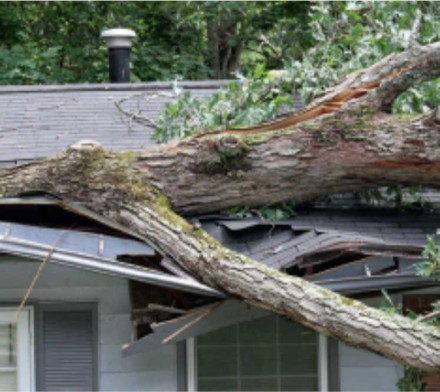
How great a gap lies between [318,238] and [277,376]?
148 centimetres

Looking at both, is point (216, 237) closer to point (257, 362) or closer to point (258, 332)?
point (258, 332)

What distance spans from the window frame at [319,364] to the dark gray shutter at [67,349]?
0.62 metres

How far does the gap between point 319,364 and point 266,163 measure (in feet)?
4.86

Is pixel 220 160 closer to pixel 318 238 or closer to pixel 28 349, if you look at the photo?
pixel 318 238

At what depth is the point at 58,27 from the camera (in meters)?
17.2

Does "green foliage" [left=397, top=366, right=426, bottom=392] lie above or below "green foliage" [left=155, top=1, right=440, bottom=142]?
below

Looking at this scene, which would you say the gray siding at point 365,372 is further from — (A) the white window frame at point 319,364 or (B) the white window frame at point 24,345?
(B) the white window frame at point 24,345

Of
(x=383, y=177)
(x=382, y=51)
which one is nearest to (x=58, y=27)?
(x=382, y=51)

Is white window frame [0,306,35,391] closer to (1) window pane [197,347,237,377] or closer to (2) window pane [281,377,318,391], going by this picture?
(1) window pane [197,347,237,377]

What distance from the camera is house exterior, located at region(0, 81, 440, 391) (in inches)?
250

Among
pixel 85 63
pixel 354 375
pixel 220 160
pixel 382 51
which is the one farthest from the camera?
pixel 85 63

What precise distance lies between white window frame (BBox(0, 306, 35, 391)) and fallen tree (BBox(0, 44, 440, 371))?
88 centimetres

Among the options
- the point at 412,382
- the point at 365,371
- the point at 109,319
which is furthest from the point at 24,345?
the point at 412,382

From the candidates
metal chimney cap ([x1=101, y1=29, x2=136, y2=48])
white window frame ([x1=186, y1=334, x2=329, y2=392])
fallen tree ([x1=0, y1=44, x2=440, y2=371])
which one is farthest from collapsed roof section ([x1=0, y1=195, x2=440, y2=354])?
metal chimney cap ([x1=101, y1=29, x2=136, y2=48])
